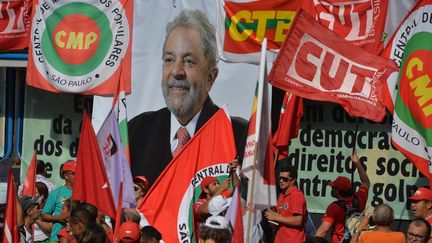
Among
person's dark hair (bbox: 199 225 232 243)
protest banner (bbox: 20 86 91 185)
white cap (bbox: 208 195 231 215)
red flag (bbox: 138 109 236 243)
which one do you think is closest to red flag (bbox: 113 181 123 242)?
white cap (bbox: 208 195 231 215)

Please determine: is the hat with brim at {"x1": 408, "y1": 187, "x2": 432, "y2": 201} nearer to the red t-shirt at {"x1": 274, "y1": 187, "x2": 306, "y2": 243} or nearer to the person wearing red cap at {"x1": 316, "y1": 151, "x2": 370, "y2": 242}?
the person wearing red cap at {"x1": 316, "y1": 151, "x2": 370, "y2": 242}

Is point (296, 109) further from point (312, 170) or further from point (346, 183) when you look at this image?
point (346, 183)

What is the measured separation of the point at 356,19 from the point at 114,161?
3479 mm

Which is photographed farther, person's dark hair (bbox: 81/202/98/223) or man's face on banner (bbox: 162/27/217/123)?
man's face on banner (bbox: 162/27/217/123)

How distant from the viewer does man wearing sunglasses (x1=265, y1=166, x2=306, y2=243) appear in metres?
12.2

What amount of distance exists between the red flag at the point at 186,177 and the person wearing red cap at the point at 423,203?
6.68 feet

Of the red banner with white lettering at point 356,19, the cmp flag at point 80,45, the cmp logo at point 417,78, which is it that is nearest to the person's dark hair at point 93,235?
the cmp logo at point 417,78

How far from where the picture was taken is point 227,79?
49.8ft

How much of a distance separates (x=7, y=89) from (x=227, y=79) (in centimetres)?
326

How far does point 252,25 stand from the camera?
48.6 feet

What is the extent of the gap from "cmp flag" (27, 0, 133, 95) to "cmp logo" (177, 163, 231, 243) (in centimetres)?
251

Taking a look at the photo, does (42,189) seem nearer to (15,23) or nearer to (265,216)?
(15,23)

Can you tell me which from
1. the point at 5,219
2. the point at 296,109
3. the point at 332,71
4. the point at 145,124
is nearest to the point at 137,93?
the point at 145,124

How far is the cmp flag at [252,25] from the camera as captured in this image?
1470 centimetres
